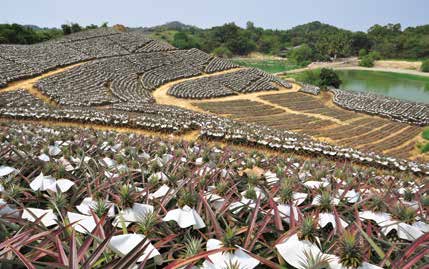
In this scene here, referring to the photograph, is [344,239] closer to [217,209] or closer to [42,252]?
[217,209]

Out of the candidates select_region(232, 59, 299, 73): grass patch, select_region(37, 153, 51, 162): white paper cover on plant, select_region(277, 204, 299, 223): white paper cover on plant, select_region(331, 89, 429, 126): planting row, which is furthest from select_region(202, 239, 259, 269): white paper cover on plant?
select_region(232, 59, 299, 73): grass patch

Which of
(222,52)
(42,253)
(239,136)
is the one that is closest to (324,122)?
(239,136)

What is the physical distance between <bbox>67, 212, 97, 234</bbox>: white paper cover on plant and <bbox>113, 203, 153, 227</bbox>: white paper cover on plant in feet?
0.62

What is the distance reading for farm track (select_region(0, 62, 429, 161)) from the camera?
91.6 feet

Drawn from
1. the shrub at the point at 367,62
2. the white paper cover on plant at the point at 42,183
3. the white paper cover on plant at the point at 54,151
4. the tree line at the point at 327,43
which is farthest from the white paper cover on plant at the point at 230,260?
the shrub at the point at 367,62

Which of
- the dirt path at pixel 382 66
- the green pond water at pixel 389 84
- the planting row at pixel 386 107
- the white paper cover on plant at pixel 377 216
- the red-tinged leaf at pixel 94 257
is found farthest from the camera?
the dirt path at pixel 382 66

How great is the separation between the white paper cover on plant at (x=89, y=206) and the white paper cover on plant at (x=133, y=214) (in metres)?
0.11

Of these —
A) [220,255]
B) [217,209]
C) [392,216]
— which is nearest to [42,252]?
[220,255]

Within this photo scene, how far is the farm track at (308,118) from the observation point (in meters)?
27.9

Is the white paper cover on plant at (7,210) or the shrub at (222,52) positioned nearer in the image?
the white paper cover on plant at (7,210)

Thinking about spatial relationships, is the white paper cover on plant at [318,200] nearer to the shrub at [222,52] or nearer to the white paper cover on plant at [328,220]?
the white paper cover on plant at [328,220]

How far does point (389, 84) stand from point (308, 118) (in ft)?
196

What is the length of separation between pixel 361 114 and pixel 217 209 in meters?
43.5

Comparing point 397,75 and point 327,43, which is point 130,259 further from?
point 327,43
